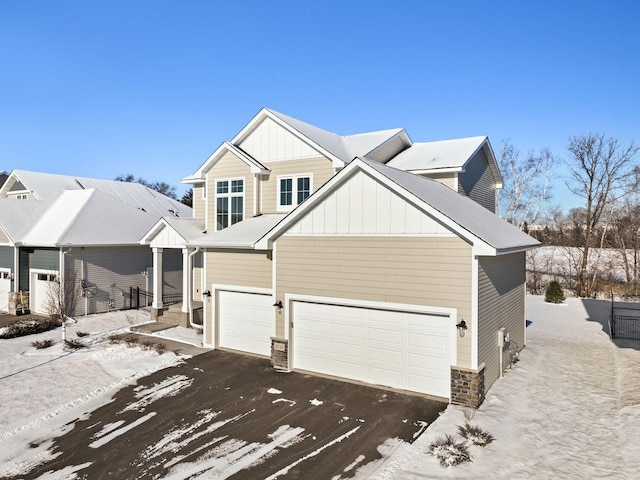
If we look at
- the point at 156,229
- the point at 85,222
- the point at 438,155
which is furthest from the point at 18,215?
the point at 438,155

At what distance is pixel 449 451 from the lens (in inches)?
279

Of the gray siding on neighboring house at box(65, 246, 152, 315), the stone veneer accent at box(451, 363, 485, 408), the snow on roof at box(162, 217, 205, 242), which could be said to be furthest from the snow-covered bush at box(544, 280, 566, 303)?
the gray siding on neighboring house at box(65, 246, 152, 315)

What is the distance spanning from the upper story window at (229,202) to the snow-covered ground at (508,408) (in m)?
6.47

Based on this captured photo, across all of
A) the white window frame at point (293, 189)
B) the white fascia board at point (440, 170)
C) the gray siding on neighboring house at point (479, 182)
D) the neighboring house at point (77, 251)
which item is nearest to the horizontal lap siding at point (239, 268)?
the white window frame at point (293, 189)

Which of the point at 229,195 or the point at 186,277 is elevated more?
the point at 229,195

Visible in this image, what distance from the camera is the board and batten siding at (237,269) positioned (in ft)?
→ 42.5

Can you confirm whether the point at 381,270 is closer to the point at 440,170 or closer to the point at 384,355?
the point at 384,355

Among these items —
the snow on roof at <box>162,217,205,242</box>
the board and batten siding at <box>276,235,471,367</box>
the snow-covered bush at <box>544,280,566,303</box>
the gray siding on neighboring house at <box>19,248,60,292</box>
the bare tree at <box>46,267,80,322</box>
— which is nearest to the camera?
the board and batten siding at <box>276,235,471,367</box>

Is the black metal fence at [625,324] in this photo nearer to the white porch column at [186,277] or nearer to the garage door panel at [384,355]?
the garage door panel at [384,355]

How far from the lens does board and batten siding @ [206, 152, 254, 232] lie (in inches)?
680

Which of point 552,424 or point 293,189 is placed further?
point 293,189

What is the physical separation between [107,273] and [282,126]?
484 inches

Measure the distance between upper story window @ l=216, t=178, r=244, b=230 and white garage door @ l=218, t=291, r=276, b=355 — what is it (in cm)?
453

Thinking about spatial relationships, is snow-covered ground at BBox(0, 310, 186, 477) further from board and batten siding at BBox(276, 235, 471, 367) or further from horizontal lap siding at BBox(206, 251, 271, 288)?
board and batten siding at BBox(276, 235, 471, 367)
